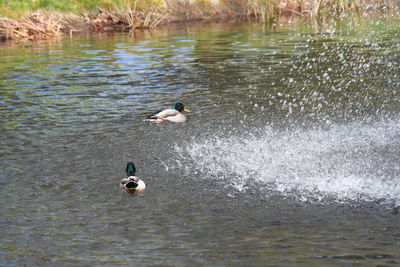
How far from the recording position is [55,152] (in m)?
13.2

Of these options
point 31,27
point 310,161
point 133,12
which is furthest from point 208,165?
point 133,12

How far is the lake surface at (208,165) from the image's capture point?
808cm

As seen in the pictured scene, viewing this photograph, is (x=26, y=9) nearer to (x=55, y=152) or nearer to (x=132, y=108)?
(x=132, y=108)

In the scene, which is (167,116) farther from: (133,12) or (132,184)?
(133,12)

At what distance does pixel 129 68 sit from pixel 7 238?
19.0 meters

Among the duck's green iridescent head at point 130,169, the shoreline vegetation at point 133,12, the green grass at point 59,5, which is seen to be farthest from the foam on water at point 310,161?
the green grass at point 59,5

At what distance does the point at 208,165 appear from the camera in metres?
11.9

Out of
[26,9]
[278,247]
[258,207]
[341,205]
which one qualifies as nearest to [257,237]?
[278,247]

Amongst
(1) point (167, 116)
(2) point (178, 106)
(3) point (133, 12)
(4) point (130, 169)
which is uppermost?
(3) point (133, 12)

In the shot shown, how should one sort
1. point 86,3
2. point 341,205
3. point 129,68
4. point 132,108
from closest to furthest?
point 341,205 → point 132,108 → point 129,68 → point 86,3

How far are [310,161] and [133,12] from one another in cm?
3824

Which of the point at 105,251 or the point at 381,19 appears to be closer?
the point at 105,251

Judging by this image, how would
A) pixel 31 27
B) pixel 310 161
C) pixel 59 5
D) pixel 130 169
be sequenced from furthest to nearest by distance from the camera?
1. pixel 59 5
2. pixel 31 27
3. pixel 310 161
4. pixel 130 169

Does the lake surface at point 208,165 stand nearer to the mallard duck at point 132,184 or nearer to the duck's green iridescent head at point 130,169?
the mallard duck at point 132,184
